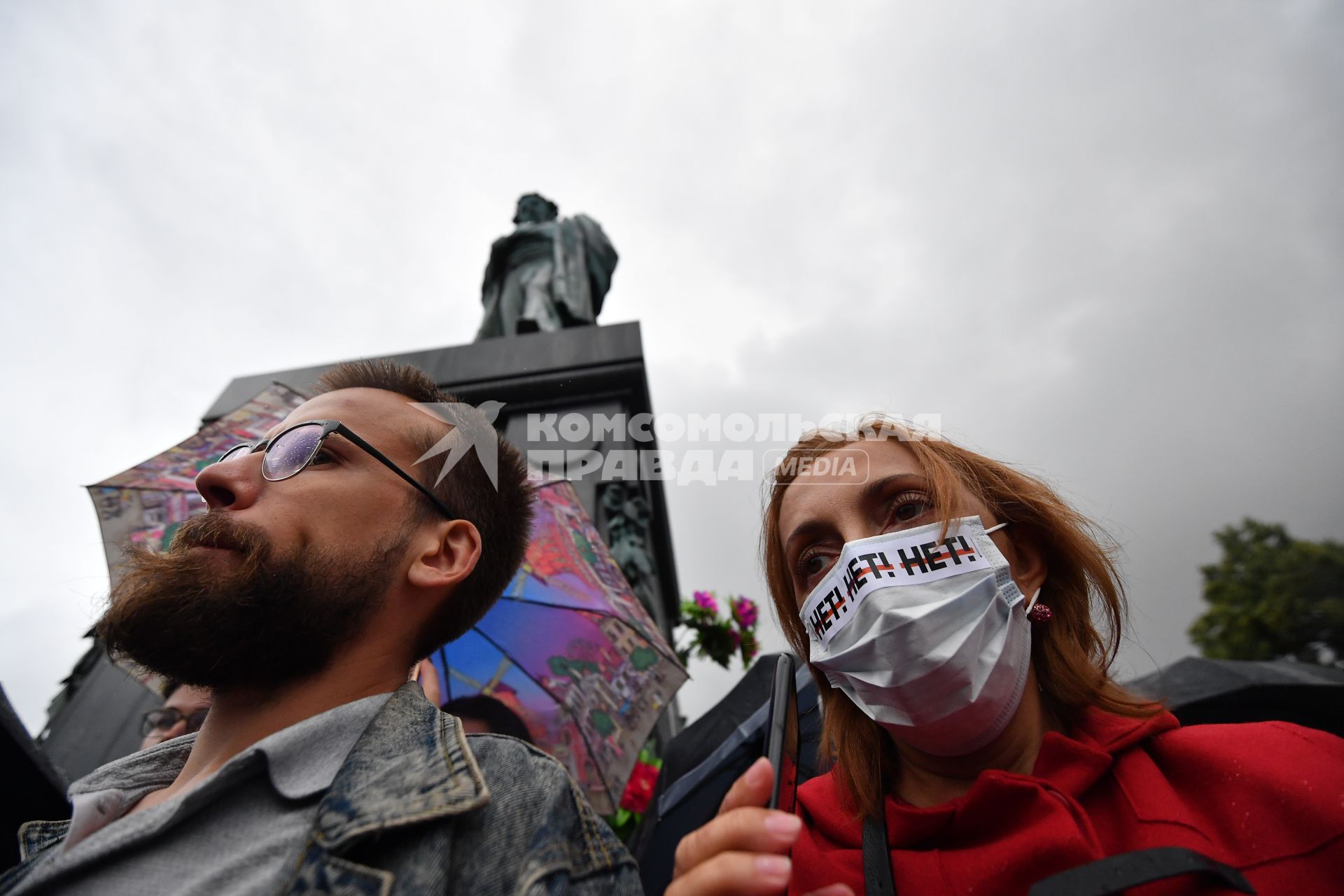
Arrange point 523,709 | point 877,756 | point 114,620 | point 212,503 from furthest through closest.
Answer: point 523,709
point 877,756
point 212,503
point 114,620

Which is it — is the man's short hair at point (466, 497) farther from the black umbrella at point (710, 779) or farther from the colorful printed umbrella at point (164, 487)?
the black umbrella at point (710, 779)

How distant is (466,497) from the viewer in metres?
1.82

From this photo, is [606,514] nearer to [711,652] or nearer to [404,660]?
[711,652]

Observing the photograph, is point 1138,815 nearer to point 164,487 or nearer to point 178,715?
point 164,487

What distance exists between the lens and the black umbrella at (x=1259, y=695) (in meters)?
4.12

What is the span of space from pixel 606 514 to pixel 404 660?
2.70 m

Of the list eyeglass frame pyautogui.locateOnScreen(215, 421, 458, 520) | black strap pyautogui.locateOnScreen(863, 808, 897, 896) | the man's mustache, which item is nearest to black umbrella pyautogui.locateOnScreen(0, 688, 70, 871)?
the man's mustache

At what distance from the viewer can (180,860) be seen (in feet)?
3.19

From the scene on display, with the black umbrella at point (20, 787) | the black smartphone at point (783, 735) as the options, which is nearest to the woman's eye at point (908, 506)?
the black smartphone at point (783, 735)

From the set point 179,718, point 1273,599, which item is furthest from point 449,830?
point 1273,599

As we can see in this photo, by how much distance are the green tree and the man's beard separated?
24.2 m

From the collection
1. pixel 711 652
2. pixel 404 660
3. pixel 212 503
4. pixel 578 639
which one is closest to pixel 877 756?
pixel 404 660

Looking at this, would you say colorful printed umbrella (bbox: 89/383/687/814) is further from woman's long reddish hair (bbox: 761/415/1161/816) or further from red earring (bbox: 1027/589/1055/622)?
red earring (bbox: 1027/589/1055/622)

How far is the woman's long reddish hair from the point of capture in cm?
153
